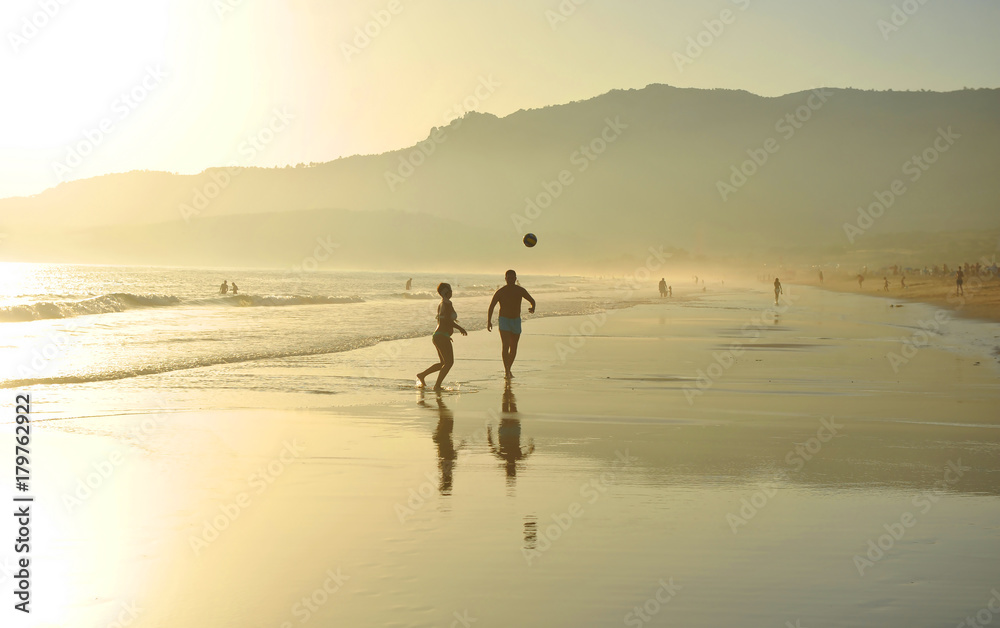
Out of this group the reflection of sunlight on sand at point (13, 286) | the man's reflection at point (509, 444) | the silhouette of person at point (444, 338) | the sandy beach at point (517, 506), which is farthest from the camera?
the reflection of sunlight on sand at point (13, 286)

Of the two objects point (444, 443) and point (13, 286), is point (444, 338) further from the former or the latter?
point (13, 286)

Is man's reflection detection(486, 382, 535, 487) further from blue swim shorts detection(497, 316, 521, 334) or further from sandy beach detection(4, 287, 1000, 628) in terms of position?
blue swim shorts detection(497, 316, 521, 334)

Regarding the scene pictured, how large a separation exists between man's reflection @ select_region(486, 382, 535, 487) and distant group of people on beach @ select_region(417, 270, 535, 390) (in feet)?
9.72

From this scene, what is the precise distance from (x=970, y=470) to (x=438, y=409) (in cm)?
703

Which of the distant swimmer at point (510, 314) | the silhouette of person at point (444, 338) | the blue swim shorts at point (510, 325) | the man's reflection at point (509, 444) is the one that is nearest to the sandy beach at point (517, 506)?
the man's reflection at point (509, 444)

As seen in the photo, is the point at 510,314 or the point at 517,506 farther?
the point at 510,314

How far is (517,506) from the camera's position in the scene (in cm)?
721

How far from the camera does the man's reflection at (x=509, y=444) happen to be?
884 centimetres

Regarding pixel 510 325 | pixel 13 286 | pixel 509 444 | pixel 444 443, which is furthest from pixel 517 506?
pixel 13 286

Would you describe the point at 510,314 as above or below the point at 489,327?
above

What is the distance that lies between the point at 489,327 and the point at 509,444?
22.5 feet

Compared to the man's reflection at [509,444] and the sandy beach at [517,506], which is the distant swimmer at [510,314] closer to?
the sandy beach at [517,506]

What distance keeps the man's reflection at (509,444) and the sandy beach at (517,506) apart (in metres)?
0.05

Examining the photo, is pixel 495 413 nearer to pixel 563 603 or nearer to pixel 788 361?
pixel 563 603
